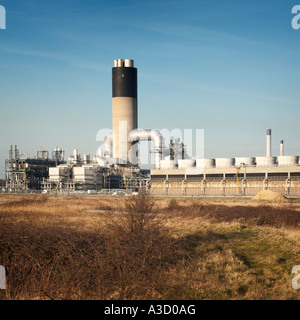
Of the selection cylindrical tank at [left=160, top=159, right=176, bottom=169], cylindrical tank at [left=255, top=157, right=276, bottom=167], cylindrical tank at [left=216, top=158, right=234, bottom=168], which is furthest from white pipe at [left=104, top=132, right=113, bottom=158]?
cylindrical tank at [left=255, top=157, right=276, bottom=167]

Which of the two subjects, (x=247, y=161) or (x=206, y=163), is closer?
(x=247, y=161)

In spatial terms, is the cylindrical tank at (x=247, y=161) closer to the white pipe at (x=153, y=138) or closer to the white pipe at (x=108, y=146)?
the white pipe at (x=153, y=138)

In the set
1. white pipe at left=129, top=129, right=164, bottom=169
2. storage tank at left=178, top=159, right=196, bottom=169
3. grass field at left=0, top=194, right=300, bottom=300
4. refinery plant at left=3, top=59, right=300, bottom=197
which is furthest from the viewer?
white pipe at left=129, top=129, right=164, bottom=169

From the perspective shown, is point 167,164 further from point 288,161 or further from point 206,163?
point 288,161

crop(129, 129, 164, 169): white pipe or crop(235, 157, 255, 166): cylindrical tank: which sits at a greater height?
crop(129, 129, 164, 169): white pipe

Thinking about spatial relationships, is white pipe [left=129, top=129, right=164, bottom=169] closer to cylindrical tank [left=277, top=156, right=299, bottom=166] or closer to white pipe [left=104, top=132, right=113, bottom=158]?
white pipe [left=104, top=132, right=113, bottom=158]

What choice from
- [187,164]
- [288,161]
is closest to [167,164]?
[187,164]

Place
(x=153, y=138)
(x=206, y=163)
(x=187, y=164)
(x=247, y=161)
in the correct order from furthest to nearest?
(x=153, y=138) < (x=187, y=164) < (x=206, y=163) < (x=247, y=161)

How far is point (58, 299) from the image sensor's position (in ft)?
34.5

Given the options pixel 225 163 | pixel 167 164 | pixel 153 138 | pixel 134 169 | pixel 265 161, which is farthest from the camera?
pixel 134 169

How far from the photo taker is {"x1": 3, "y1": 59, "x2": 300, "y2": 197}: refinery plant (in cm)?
6850

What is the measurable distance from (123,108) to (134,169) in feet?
44.9

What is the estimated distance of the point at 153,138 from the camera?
276 ft

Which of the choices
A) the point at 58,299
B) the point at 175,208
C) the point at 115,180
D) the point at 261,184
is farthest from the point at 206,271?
the point at 115,180
